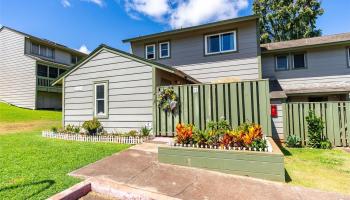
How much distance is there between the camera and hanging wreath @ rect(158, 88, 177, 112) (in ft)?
27.9

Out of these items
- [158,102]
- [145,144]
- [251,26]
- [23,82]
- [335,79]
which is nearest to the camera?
[145,144]

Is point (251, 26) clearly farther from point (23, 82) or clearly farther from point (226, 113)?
point (23, 82)

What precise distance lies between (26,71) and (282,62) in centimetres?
2406

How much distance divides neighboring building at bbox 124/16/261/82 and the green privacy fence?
453 cm

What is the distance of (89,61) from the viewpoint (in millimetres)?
10320

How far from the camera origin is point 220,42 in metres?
12.5

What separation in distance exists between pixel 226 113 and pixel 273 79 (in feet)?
27.2

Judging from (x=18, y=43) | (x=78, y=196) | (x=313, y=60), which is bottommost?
(x=78, y=196)

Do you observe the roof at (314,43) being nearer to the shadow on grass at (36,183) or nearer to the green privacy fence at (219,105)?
the green privacy fence at (219,105)

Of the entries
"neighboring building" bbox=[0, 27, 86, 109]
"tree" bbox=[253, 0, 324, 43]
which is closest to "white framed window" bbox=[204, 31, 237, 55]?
"tree" bbox=[253, 0, 324, 43]

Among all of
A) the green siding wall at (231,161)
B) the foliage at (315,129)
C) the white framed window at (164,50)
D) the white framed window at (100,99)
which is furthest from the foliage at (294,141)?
the white framed window at (164,50)

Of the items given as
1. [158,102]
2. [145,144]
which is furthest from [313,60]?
[145,144]

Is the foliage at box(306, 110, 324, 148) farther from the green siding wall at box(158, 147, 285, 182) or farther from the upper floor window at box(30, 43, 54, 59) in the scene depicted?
the upper floor window at box(30, 43, 54, 59)


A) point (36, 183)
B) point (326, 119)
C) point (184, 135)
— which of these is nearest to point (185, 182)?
point (184, 135)
